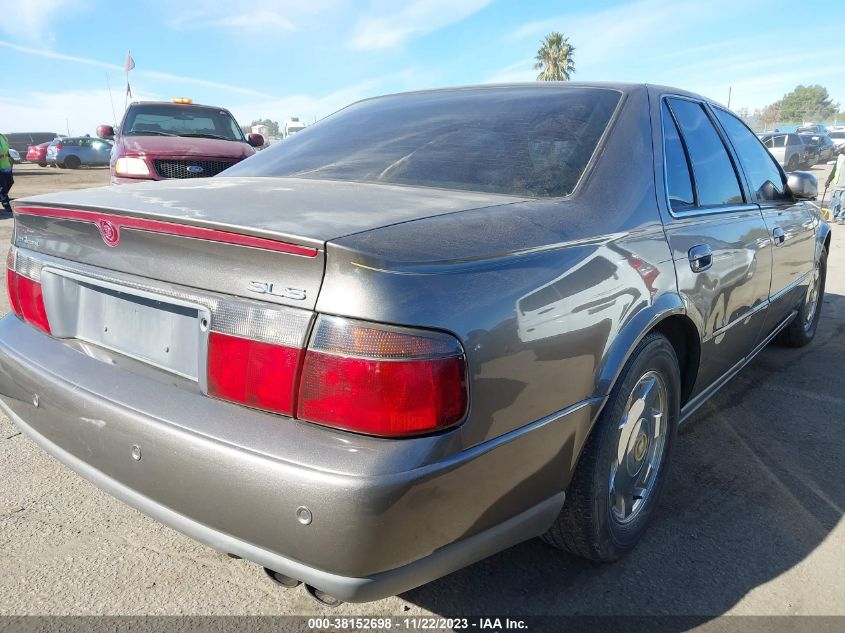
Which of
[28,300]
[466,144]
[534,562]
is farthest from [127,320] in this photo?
[534,562]

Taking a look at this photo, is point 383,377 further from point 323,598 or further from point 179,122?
point 179,122

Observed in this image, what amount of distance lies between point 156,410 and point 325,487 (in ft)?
1.71

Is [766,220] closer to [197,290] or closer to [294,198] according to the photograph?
[294,198]

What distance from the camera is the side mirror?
140 inches

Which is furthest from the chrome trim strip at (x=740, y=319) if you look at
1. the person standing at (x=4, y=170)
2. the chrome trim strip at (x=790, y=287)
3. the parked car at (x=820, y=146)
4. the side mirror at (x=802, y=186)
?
the parked car at (x=820, y=146)

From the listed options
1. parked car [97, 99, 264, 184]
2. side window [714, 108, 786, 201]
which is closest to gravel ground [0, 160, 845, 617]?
side window [714, 108, 786, 201]

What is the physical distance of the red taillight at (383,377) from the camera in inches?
53.7

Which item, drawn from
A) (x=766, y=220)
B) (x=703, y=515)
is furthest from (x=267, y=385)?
(x=766, y=220)

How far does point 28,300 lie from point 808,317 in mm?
4680

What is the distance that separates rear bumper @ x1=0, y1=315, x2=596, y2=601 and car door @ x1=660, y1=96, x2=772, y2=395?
2.79 ft

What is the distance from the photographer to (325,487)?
133 cm

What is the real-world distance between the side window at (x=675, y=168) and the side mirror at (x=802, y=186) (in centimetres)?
142

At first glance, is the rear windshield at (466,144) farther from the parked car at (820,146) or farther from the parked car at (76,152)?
the parked car at (76,152)

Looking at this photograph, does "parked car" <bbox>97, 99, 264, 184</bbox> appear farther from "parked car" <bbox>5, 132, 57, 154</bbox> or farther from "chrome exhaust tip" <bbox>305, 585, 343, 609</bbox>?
"parked car" <bbox>5, 132, 57, 154</bbox>
